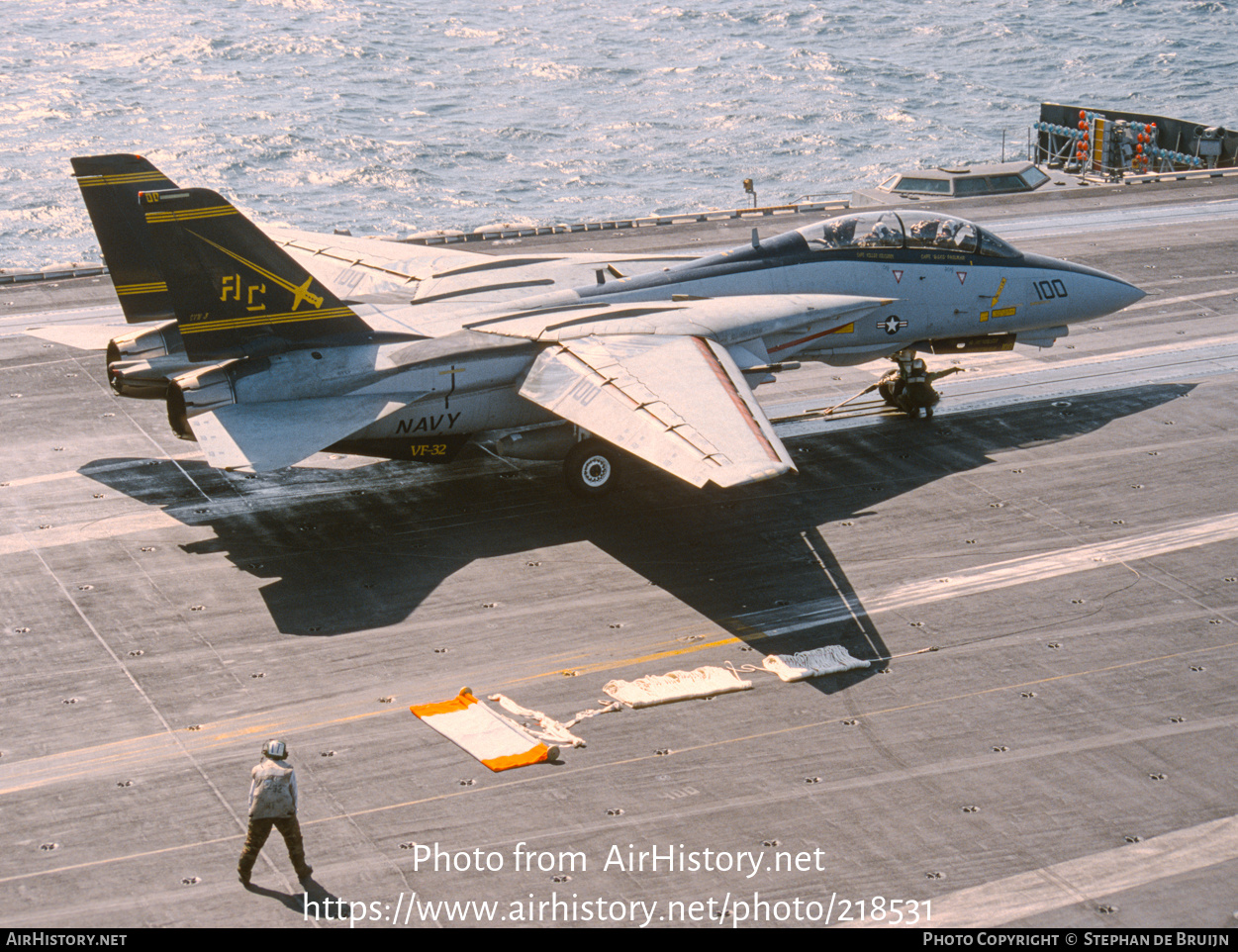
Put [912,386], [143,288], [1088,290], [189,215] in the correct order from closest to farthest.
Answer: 1. [189,215]
2. [143,288]
3. [912,386]
4. [1088,290]

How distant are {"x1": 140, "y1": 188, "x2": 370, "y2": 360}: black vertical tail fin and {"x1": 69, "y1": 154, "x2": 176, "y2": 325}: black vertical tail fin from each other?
Result: 2.22 m

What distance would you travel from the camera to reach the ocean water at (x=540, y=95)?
78.9 meters

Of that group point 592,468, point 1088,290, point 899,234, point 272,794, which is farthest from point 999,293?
point 272,794

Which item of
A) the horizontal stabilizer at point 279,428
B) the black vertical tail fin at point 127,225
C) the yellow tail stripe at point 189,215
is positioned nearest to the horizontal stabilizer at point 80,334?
the black vertical tail fin at point 127,225

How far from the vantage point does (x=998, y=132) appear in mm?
88750

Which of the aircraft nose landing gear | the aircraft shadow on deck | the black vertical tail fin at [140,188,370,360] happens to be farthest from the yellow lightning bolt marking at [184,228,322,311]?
the aircraft nose landing gear

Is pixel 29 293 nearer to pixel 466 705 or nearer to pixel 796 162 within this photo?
pixel 466 705

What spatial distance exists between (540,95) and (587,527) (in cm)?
8154

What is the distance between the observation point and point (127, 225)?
85.6ft

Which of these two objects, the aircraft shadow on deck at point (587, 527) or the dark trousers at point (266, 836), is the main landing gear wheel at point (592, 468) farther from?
the dark trousers at point (266, 836)

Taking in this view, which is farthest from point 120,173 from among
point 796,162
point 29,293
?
point 796,162

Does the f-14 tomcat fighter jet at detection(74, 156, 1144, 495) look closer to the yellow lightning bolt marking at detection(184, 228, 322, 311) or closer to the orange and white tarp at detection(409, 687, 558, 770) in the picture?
the yellow lightning bolt marking at detection(184, 228, 322, 311)

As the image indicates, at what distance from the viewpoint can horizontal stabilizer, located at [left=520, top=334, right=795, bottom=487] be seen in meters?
20.5

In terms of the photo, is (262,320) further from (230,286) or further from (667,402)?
(667,402)
